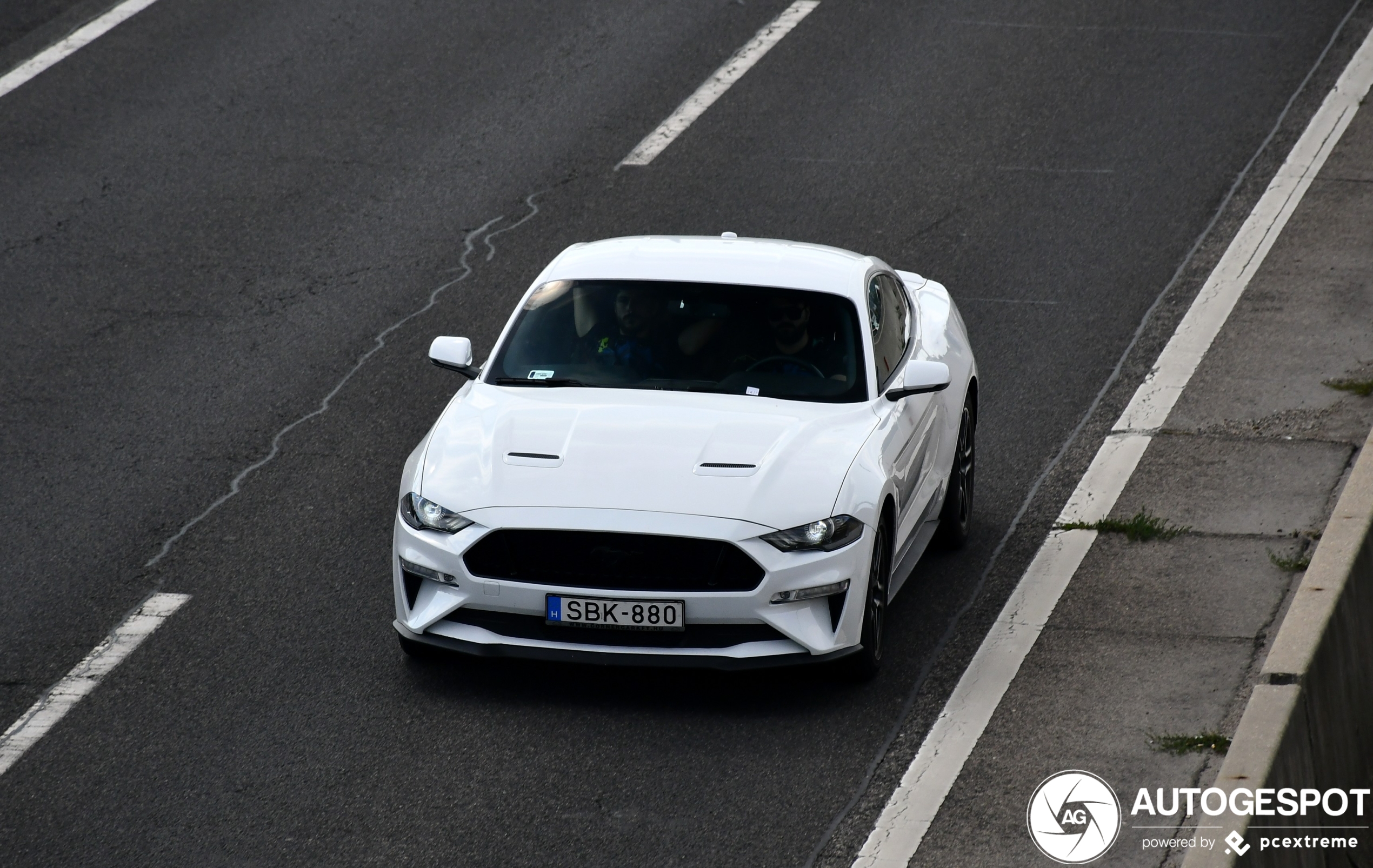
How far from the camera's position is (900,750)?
675 cm

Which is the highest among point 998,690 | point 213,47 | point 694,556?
point 213,47

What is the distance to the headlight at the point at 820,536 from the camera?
6863 mm

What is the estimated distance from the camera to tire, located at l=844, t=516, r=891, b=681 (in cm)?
712

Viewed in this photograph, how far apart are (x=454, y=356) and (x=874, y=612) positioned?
232 centimetres

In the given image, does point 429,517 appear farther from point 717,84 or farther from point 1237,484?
point 717,84

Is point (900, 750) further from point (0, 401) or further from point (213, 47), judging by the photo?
point (213, 47)

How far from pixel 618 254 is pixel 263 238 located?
17.6 feet

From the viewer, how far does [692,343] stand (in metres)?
8.00

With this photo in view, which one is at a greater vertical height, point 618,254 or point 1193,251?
point 618,254

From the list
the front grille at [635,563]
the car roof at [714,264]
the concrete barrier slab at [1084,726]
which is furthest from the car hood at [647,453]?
the concrete barrier slab at [1084,726]

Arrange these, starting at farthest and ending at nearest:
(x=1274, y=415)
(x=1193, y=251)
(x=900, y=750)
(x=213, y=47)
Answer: (x=213, y=47) → (x=1193, y=251) → (x=1274, y=415) → (x=900, y=750)

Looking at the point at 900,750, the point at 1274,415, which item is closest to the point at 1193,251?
the point at 1274,415

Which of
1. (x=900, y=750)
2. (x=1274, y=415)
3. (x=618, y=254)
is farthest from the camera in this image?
(x=1274, y=415)

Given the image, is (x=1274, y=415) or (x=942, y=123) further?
(x=942, y=123)
